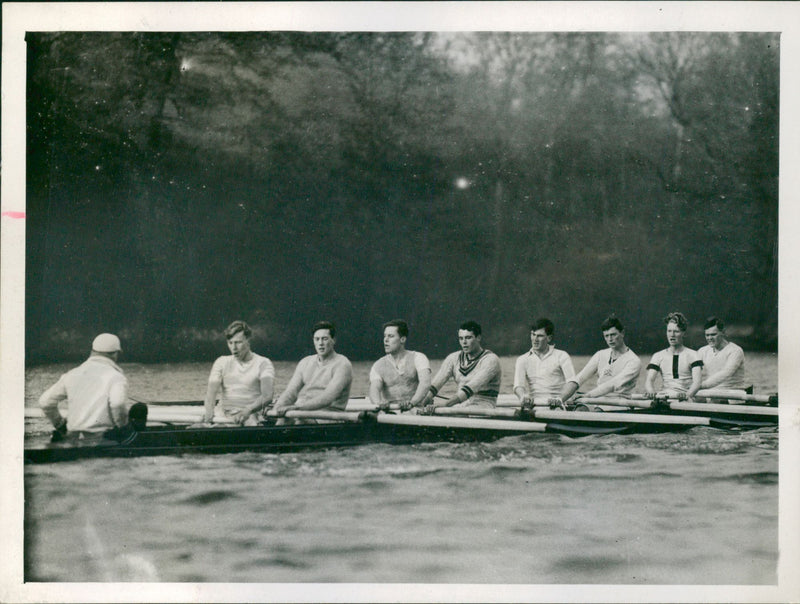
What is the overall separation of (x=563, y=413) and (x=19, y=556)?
11.3 feet

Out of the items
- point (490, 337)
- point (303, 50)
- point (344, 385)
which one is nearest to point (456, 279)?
point (490, 337)

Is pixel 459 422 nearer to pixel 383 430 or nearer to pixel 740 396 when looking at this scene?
pixel 383 430

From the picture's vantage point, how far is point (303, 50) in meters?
4.91

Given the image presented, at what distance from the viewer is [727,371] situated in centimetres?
504

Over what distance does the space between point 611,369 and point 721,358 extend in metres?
0.69

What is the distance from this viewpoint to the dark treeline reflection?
4902 mm

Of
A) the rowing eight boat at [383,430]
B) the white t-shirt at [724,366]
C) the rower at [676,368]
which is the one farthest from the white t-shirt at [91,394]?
the white t-shirt at [724,366]

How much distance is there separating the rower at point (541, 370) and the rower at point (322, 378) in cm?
109

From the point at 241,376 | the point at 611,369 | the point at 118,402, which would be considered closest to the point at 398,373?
the point at 241,376

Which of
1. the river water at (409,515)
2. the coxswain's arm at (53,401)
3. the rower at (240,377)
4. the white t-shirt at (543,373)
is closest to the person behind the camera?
the river water at (409,515)

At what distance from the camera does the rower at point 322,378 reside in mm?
4961

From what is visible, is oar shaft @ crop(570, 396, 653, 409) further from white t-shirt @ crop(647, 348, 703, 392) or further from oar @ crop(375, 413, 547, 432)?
oar @ crop(375, 413, 547, 432)

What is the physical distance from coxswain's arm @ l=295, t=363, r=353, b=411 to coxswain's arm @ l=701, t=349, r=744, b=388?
2282 millimetres

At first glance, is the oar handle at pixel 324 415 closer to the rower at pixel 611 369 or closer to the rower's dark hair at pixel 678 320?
the rower at pixel 611 369
